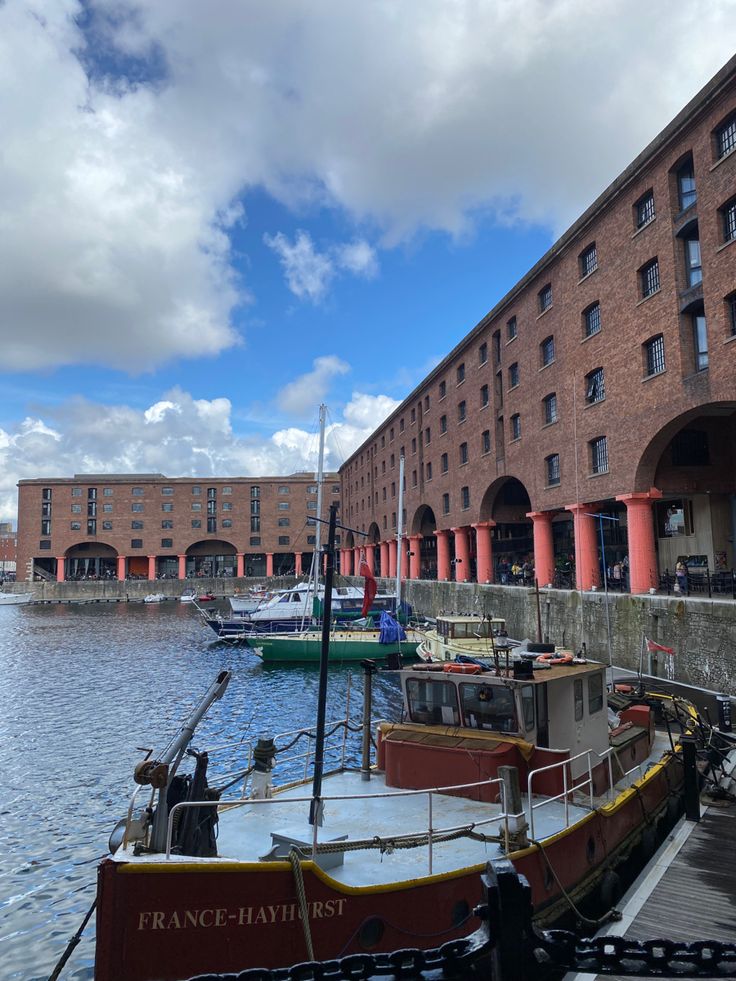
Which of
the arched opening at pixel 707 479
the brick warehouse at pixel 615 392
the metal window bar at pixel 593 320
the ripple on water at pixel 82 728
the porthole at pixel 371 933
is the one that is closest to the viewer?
the porthole at pixel 371 933

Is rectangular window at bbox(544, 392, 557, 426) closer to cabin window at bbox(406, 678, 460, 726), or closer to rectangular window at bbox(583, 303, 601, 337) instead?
rectangular window at bbox(583, 303, 601, 337)

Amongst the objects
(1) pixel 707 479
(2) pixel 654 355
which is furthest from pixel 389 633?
(2) pixel 654 355

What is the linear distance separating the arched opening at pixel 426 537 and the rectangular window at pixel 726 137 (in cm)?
4034

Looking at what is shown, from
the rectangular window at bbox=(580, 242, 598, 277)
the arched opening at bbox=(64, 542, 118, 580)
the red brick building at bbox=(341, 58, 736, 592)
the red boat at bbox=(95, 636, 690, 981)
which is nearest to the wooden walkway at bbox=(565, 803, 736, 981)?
the red boat at bbox=(95, 636, 690, 981)

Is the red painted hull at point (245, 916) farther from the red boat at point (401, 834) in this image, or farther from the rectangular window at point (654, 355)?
the rectangular window at point (654, 355)

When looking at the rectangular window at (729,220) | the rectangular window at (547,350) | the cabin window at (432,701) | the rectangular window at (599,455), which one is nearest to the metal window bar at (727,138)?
the rectangular window at (729,220)

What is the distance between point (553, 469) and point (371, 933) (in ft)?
107

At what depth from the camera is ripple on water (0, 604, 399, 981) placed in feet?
41.2

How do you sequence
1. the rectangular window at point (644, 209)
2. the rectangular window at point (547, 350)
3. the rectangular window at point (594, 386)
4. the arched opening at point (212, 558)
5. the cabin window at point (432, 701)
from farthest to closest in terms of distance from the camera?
the arched opening at point (212, 558) → the rectangular window at point (547, 350) → the rectangular window at point (594, 386) → the rectangular window at point (644, 209) → the cabin window at point (432, 701)

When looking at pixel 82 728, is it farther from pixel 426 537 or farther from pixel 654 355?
pixel 426 537

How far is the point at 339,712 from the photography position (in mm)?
30281

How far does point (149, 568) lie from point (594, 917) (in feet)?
364

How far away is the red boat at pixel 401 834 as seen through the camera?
731 centimetres

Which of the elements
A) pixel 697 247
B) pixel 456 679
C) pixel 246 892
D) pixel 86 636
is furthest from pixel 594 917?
pixel 86 636
